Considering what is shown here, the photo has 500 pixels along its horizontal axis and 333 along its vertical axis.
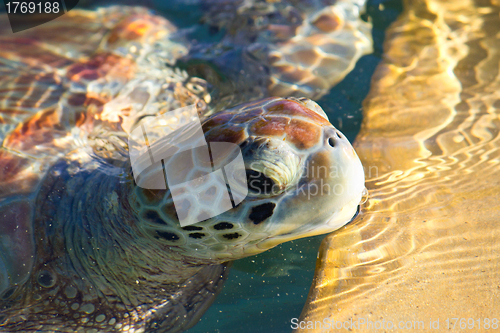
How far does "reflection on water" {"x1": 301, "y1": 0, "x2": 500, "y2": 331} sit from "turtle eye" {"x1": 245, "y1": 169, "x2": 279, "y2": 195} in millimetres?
553

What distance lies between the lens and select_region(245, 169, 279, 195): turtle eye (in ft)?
3.95

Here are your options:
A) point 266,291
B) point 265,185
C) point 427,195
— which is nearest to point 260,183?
point 265,185

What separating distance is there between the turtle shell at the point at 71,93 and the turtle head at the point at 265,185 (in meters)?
0.78

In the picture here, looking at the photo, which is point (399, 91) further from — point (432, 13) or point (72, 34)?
point (72, 34)

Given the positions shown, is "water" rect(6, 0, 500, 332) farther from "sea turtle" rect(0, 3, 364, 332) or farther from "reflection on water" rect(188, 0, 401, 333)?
"sea turtle" rect(0, 3, 364, 332)

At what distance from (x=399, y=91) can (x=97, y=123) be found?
6.57 feet

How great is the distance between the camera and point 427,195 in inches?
68.3

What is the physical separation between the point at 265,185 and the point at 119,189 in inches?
29.6

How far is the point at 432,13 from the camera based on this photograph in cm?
300

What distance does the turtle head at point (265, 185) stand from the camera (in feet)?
3.95

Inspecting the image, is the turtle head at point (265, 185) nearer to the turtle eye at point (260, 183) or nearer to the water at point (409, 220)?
the turtle eye at point (260, 183)

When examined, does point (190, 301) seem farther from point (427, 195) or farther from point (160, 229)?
point (427, 195)

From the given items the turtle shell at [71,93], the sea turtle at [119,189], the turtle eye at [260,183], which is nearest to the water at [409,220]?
the sea turtle at [119,189]

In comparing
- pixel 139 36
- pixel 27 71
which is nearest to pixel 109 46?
pixel 139 36
